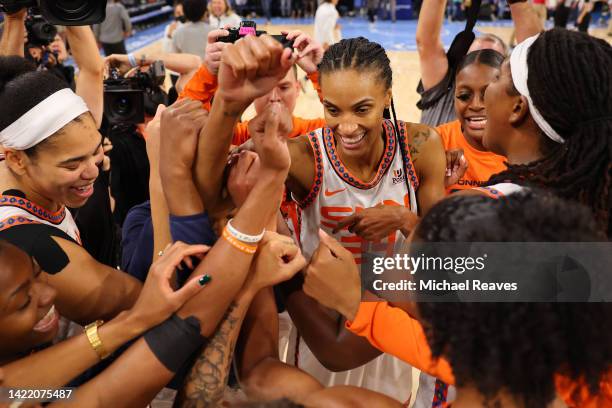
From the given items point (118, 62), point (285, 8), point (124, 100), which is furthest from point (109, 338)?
point (285, 8)

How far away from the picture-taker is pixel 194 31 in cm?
572

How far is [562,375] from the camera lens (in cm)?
95

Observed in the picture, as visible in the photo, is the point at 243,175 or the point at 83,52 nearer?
the point at 243,175

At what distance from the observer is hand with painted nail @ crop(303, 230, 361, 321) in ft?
4.31

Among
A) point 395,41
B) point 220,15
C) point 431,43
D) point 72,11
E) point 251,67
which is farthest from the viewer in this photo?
point 395,41

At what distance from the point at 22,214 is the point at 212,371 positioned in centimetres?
71

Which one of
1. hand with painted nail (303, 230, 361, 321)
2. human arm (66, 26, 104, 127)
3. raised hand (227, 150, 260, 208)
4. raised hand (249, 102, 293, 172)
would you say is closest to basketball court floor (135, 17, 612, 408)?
human arm (66, 26, 104, 127)

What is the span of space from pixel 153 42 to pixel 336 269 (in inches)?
504

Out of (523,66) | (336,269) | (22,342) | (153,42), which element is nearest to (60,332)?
(22,342)

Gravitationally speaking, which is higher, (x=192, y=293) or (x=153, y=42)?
(x=192, y=293)

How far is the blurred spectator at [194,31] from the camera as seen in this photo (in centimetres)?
566

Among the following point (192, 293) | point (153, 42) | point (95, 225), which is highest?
point (192, 293)

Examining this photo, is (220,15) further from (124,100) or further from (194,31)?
(124,100)

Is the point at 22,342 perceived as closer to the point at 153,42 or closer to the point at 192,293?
the point at 192,293
